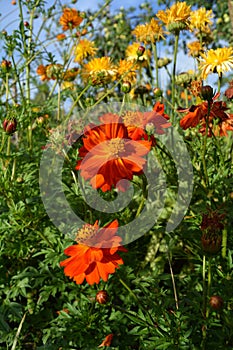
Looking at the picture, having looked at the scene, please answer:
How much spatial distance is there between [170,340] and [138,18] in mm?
A: 3764

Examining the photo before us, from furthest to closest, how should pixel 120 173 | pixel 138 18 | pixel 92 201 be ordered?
1. pixel 138 18
2. pixel 92 201
3. pixel 120 173

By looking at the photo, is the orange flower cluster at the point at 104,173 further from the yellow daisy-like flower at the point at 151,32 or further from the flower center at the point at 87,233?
the yellow daisy-like flower at the point at 151,32

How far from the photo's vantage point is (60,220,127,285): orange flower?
2.47 ft

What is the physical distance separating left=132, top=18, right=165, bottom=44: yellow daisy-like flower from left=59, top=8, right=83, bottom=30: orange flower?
255 mm

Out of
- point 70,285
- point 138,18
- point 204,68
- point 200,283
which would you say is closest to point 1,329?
point 70,285

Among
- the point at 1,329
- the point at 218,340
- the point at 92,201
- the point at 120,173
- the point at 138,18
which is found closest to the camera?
the point at 120,173

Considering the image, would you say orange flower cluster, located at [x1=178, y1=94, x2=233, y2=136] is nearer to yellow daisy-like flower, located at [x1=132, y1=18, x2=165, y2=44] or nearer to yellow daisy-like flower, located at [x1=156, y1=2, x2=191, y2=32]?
yellow daisy-like flower, located at [x1=156, y1=2, x2=191, y2=32]

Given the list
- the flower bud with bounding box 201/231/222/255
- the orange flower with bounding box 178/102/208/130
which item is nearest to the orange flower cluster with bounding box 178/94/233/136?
the orange flower with bounding box 178/102/208/130

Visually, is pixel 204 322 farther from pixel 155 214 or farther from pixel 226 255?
pixel 155 214

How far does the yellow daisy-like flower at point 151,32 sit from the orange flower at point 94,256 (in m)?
0.74

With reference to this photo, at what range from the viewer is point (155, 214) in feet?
3.74

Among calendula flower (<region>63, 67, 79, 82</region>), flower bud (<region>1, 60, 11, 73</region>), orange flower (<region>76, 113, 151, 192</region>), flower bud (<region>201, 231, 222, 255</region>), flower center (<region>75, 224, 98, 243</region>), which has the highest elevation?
calendula flower (<region>63, 67, 79, 82</region>)

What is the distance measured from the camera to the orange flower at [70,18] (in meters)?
1.49

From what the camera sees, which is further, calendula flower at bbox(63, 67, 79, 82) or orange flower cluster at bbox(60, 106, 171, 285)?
calendula flower at bbox(63, 67, 79, 82)
